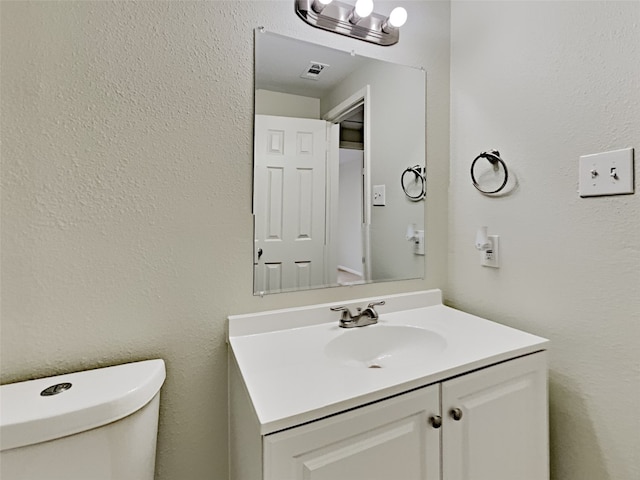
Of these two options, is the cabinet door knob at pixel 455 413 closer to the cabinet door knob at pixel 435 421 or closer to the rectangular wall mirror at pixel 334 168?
the cabinet door knob at pixel 435 421

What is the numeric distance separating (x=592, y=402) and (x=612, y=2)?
3.57ft

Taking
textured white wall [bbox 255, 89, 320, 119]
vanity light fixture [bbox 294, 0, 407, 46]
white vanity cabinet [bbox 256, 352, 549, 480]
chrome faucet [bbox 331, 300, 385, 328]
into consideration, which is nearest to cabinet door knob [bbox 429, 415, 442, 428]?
white vanity cabinet [bbox 256, 352, 549, 480]

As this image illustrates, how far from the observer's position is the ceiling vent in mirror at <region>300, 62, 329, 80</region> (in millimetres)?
1090

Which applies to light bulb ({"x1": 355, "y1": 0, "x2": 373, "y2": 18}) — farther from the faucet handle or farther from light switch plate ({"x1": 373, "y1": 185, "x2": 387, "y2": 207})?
the faucet handle

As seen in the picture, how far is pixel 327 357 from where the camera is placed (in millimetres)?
880

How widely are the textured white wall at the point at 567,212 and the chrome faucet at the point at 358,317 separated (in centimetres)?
45

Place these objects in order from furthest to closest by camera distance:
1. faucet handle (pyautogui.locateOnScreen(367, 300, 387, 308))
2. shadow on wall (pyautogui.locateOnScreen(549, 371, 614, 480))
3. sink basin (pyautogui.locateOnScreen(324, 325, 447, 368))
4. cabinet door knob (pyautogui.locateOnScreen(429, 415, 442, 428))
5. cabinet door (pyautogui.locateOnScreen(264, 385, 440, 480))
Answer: faucet handle (pyautogui.locateOnScreen(367, 300, 387, 308)) < sink basin (pyautogui.locateOnScreen(324, 325, 447, 368)) < shadow on wall (pyautogui.locateOnScreen(549, 371, 614, 480)) < cabinet door knob (pyautogui.locateOnScreen(429, 415, 442, 428)) < cabinet door (pyautogui.locateOnScreen(264, 385, 440, 480))

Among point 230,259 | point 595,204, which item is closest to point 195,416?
point 230,259

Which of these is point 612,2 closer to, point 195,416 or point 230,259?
point 230,259

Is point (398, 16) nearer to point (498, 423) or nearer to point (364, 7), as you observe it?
point (364, 7)

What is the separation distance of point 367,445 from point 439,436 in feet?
0.68

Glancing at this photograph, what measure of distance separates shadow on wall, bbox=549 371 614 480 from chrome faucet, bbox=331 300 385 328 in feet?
1.90

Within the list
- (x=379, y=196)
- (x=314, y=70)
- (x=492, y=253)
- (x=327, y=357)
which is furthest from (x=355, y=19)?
(x=327, y=357)

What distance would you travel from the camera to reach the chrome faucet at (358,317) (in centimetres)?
105
